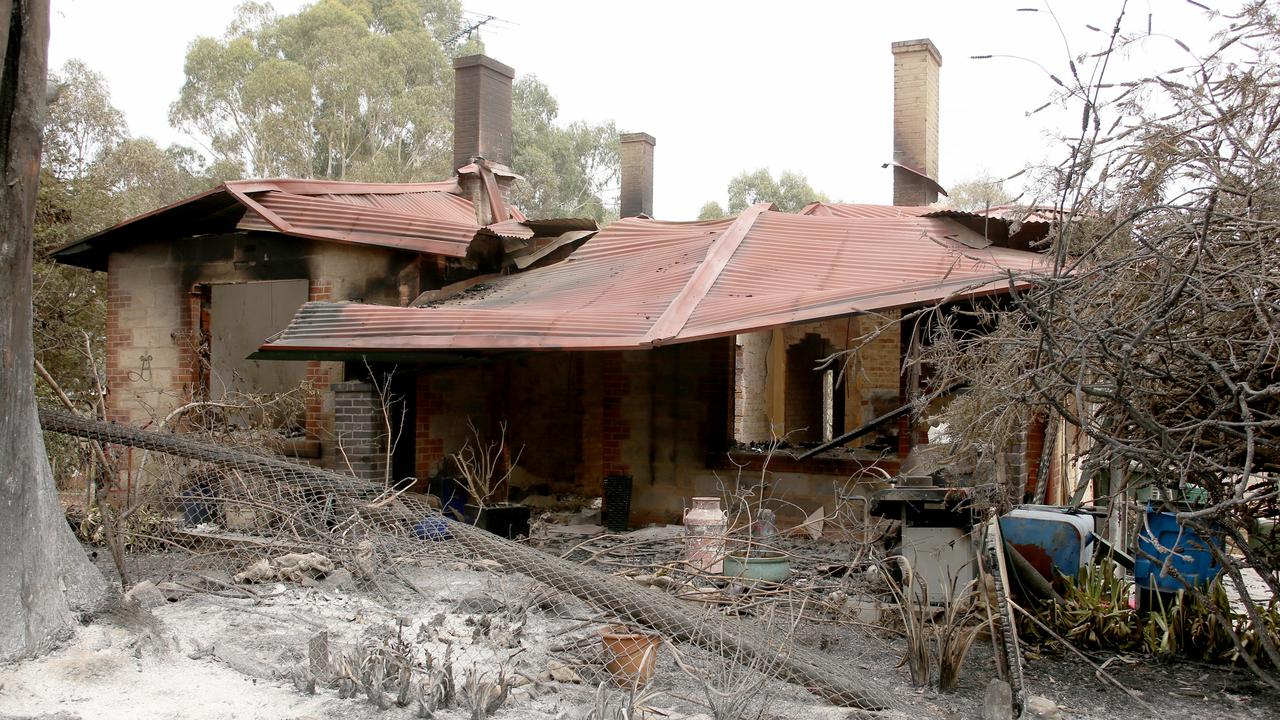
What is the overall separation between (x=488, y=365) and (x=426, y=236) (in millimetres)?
1665

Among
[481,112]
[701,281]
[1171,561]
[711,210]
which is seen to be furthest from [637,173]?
[711,210]

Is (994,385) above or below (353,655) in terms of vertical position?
above

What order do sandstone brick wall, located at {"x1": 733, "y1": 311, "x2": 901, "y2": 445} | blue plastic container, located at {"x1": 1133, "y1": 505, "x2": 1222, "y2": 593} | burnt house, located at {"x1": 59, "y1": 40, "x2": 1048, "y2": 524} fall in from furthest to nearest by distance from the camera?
1. sandstone brick wall, located at {"x1": 733, "y1": 311, "x2": 901, "y2": 445}
2. burnt house, located at {"x1": 59, "y1": 40, "x2": 1048, "y2": 524}
3. blue plastic container, located at {"x1": 1133, "y1": 505, "x2": 1222, "y2": 593}

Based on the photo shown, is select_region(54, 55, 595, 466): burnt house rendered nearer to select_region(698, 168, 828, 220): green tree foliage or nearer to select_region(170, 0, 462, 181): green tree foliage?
select_region(170, 0, 462, 181): green tree foliage

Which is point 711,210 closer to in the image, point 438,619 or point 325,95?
point 325,95

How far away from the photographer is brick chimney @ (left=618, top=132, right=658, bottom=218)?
17.5 m

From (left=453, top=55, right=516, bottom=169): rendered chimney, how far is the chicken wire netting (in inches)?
315

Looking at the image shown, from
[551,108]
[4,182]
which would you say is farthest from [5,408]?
[551,108]

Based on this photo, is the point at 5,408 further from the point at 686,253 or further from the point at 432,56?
the point at 432,56

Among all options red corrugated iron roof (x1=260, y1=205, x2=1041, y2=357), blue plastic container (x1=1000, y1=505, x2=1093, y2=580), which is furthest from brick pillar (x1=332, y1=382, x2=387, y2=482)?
blue plastic container (x1=1000, y1=505, x2=1093, y2=580)

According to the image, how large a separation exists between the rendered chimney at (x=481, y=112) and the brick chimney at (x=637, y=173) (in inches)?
125

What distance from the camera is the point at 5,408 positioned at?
4934 mm

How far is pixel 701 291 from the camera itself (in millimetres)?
8133

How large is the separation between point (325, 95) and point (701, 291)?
25496 mm
